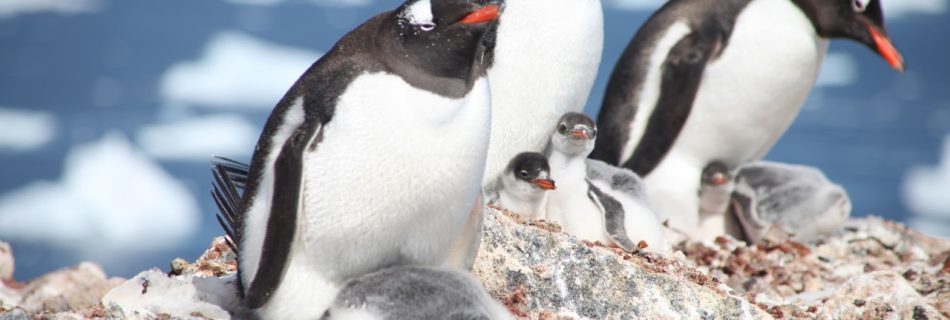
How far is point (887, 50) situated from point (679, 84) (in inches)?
37.5

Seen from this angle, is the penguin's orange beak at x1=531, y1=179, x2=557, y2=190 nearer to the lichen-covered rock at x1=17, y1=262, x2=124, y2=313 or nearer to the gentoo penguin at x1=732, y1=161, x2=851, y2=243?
the lichen-covered rock at x1=17, y1=262, x2=124, y2=313

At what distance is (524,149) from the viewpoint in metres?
4.89

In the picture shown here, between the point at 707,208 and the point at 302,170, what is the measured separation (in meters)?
3.39

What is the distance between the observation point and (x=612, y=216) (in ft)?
15.6

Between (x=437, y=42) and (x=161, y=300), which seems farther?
(x=161, y=300)

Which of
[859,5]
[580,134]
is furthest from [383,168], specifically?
[859,5]

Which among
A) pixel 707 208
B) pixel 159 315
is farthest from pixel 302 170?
pixel 707 208

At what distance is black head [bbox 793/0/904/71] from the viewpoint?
5957mm

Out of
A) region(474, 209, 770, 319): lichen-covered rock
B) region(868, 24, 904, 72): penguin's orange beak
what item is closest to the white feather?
region(474, 209, 770, 319): lichen-covered rock

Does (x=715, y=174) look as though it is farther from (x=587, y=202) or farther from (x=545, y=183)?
(x=545, y=183)

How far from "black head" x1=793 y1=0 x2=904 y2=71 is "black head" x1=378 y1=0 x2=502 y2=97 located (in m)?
3.15

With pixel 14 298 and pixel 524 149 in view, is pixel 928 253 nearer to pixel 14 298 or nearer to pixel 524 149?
pixel 524 149

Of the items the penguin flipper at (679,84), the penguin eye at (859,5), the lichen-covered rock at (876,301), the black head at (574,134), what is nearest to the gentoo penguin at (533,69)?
the black head at (574,134)

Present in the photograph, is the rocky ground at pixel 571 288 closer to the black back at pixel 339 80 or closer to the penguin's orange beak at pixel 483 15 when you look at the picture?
the black back at pixel 339 80
